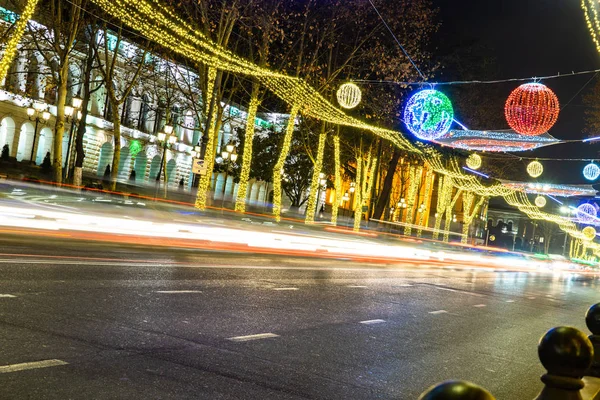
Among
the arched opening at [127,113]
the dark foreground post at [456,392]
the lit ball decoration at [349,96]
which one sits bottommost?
the dark foreground post at [456,392]

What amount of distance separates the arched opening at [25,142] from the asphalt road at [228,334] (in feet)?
130

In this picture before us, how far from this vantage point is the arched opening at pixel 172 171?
A: 2772 inches

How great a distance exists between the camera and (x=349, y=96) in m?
26.1

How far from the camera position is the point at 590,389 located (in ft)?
13.7

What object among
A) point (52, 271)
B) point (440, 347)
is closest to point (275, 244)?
point (52, 271)

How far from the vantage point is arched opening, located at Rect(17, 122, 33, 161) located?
51406 mm

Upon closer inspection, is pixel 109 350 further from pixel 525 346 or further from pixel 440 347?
pixel 525 346

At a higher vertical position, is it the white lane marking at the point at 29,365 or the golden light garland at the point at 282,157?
the golden light garland at the point at 282,157

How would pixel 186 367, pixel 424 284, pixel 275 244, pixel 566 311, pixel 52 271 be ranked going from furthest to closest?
1. pixel 275 244
2. pixel 424 284
3. pixel 566 311
4. pixel 52 271
5. pixel 186 367

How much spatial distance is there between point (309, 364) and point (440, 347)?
8.45 feet

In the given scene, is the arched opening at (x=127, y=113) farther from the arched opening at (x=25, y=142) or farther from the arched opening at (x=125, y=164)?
the arched opening at (x=25, y=142)

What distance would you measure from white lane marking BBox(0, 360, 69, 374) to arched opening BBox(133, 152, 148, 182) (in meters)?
61.9

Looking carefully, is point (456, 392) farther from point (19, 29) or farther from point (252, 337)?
point (19, 29)

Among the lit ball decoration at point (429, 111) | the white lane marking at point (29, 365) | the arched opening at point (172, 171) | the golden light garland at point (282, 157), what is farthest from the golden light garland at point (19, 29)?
the arched opening at point (172, 171)
